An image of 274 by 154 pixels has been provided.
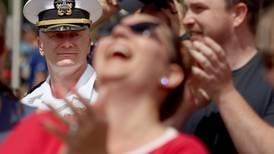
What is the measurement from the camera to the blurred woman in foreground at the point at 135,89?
1812mm

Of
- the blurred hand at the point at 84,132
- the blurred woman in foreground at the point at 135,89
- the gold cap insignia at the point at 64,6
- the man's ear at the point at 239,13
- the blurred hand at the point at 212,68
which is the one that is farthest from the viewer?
the gold cap insignia at the point at 64,6

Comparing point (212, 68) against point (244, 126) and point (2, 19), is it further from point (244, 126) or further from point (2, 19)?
point (2, 19)

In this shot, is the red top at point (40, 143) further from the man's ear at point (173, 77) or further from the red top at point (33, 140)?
the man's ear at point (173, 77)

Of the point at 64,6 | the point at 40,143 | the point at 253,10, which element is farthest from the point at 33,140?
the point at 64,6

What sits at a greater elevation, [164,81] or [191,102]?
[164,81]

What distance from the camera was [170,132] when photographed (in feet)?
6.47

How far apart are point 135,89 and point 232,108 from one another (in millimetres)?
674

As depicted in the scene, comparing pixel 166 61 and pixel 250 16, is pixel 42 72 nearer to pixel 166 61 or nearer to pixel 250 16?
pixel 250 16

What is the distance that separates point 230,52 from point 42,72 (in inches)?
141

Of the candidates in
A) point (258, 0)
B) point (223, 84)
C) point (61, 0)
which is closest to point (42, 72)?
point (61, 0)

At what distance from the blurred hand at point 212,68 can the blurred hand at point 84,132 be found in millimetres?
725

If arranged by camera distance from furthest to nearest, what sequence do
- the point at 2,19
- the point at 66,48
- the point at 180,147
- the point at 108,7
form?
1. the point at 108,7
2. the point at 66,48
3. the point at 2,19
4. the point at 180,147

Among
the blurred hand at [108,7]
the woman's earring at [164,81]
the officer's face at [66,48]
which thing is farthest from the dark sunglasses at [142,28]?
the blurred hand at [108,7]

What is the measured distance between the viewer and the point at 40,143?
6.45 ft
